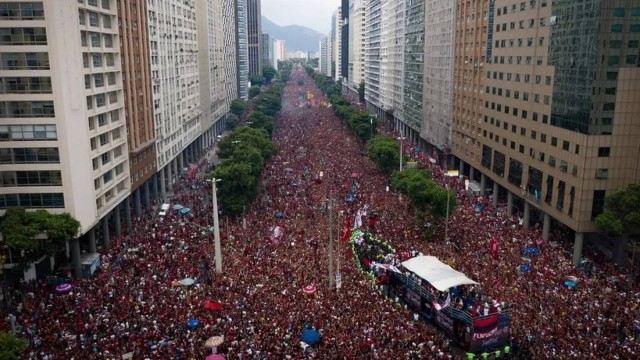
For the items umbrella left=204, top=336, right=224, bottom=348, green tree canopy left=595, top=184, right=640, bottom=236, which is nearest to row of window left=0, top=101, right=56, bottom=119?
umbrella left=204, top=336, right=224, bottom=348

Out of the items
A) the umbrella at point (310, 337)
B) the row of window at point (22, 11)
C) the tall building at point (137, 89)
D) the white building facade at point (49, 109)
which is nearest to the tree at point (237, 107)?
the tall building at point (137, 89)

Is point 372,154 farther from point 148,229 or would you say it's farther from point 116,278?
point 116,278

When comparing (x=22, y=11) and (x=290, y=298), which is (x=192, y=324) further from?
(x=22, y=11)

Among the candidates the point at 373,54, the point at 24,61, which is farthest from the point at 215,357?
the point at 373,54

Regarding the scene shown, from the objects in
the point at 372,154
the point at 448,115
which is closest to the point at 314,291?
the point at 372,154

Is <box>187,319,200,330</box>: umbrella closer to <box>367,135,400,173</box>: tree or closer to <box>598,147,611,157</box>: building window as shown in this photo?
<box>598,147,611,157</box>: building window
